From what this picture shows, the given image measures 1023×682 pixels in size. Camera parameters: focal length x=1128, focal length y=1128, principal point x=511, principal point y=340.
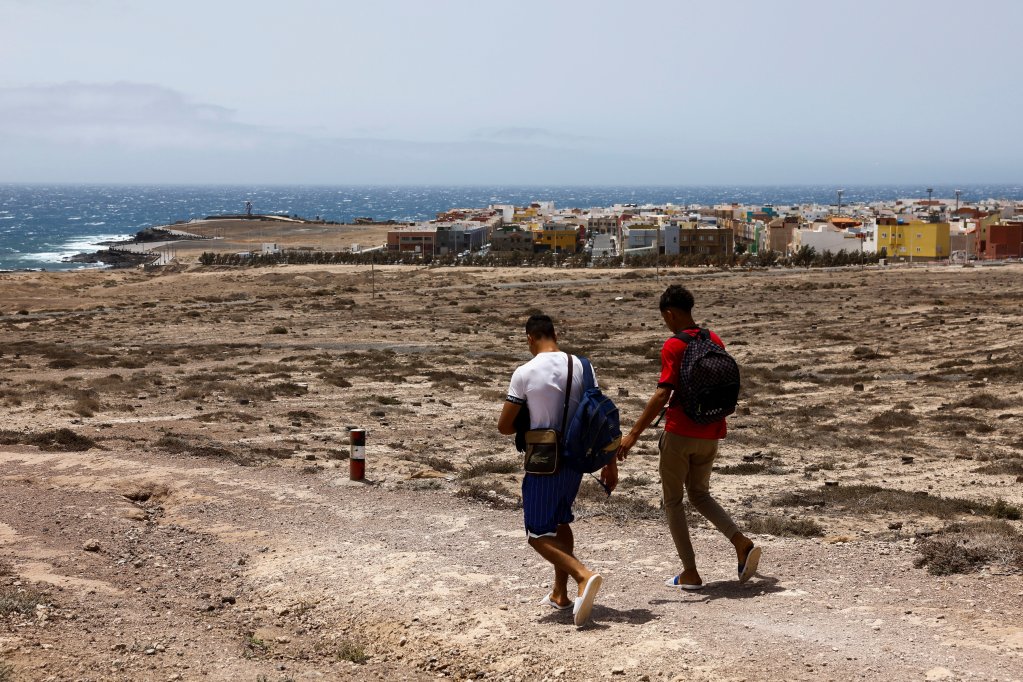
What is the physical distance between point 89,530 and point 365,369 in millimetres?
15933

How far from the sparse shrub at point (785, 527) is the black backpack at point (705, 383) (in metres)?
2.94

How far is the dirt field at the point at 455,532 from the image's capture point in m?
7.13

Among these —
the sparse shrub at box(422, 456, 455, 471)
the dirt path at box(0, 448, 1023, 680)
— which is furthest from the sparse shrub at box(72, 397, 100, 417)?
the dirt path at box(0, 448, 1023, 680)

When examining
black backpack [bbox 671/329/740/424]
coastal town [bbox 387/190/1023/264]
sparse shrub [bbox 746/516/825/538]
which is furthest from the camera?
coastal town [bbox 387/190/1023/264]

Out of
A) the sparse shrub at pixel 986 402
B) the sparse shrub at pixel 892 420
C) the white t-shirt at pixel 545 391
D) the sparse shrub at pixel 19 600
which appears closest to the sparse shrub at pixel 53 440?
the sparse shrub at pixel 19 600

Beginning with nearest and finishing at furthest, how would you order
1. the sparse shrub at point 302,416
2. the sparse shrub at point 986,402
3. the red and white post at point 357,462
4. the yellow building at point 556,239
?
the red and white post at point 357,462 < the sparse shrub at point 302,416 < the sparse shrub at point 986,402 < the yellow building at point 556,239

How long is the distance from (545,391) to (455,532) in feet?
11.6

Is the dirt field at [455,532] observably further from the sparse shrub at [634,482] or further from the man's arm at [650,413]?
the man's arm at [650,413]

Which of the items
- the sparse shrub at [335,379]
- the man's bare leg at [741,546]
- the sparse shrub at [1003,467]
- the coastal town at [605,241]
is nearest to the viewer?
the man's bare leg at [741,546]

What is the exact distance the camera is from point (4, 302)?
5981 cm

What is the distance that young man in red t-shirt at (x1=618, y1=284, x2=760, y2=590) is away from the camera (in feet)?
25.0

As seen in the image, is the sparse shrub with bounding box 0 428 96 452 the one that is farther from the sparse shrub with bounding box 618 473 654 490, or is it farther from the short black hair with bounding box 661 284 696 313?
the short black hair with bounding box 661 284 696 313

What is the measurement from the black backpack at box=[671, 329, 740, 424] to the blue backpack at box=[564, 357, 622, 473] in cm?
58

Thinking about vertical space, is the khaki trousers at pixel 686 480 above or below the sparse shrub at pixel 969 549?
above
